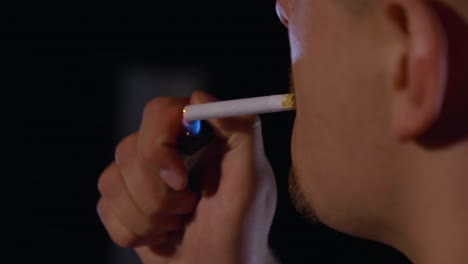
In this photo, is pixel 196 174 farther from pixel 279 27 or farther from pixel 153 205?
pixel 279 27

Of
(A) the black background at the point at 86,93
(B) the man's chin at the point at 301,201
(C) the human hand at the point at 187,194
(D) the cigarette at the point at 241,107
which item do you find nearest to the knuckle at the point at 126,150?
(C) the human hand at the point at 187,194

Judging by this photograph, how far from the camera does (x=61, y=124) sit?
3.63 ft

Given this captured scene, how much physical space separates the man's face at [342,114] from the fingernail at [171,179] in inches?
6.6

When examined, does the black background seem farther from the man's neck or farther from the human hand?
the man's neck

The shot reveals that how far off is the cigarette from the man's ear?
0.17 metres

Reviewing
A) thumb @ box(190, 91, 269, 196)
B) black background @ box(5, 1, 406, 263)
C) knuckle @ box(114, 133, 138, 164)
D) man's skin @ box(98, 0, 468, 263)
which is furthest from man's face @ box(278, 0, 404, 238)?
black background @ box(5, 1, 406, 263)

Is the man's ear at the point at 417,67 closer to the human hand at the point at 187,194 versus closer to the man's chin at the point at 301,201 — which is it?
the man's chin at the point at 301,201

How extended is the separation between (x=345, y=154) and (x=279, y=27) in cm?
59

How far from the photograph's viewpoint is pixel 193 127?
2.28 feet

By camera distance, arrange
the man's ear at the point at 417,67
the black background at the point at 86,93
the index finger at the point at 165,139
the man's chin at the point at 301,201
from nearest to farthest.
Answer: the man's ear at the point at 417,67 → the man's chin at the point at 301,201 → the index finger at the point at 165,139 → the black background at the point at 86,93

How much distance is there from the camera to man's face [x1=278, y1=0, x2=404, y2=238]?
463 mm

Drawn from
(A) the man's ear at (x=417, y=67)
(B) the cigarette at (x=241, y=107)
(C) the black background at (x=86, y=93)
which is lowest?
(C) the black background at (x=86, y=93)

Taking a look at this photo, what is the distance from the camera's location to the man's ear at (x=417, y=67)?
0.40 metres

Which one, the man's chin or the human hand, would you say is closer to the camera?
the man's chin
